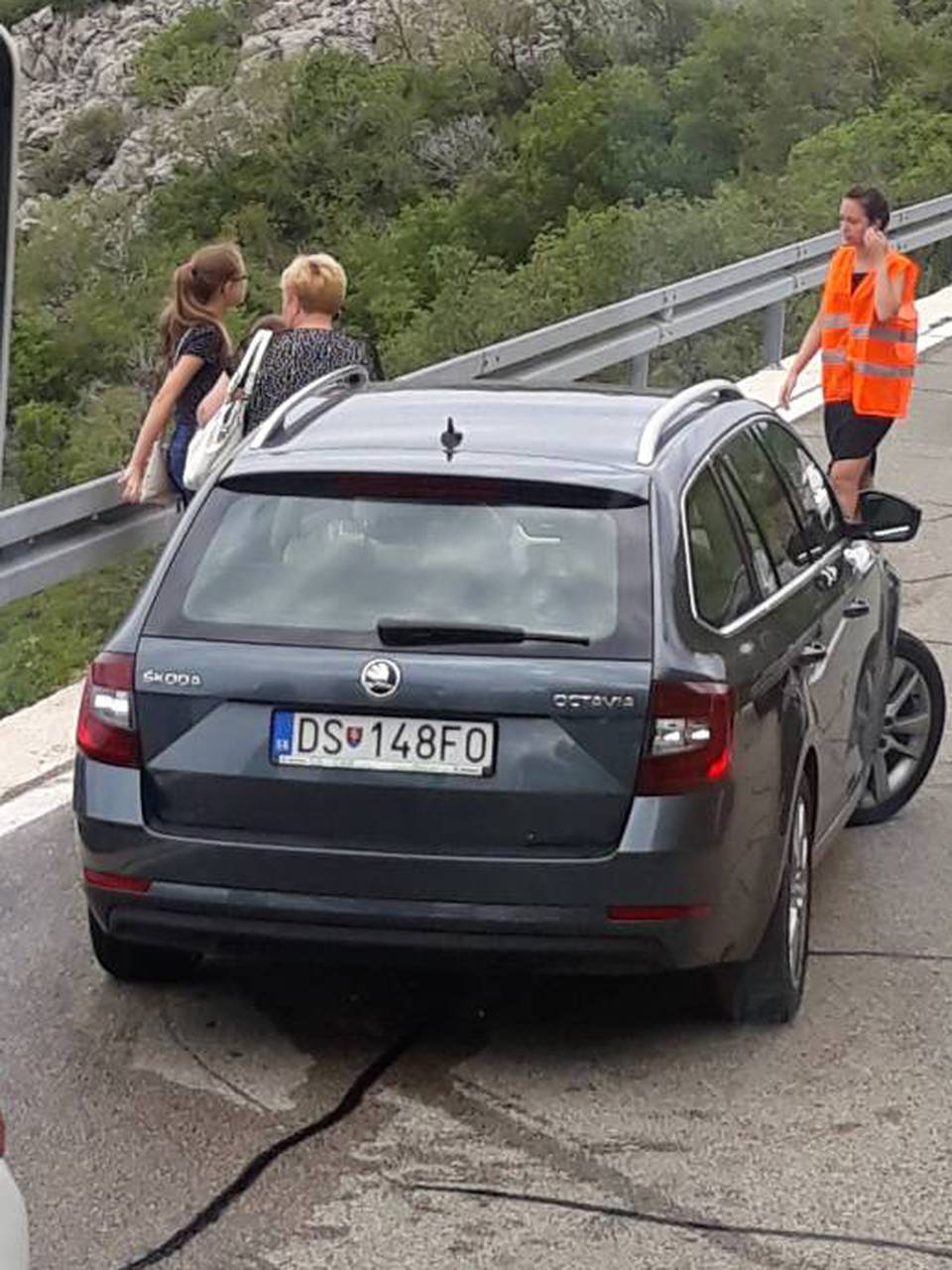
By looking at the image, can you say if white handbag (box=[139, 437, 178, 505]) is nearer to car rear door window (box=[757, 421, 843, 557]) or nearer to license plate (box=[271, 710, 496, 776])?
car rear door window (box=[757, 421, 843, 557])

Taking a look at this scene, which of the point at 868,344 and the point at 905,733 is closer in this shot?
the point at 905,733

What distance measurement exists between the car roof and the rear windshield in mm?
119

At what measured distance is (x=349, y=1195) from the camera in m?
4.80

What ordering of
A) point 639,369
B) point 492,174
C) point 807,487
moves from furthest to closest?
point 492,174 → point 639,369 → point 807,487

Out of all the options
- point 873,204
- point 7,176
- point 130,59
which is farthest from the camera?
point 130,59

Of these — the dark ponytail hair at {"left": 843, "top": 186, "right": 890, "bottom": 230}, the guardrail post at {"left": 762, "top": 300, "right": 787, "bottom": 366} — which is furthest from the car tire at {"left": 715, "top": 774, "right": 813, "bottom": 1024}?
the guardrail post at {"left": 762, "top": 300, "right": 787, "bottom": 366}

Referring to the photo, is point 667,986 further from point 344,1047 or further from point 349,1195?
point 349,1195

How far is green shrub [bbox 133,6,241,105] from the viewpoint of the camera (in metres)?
82.0

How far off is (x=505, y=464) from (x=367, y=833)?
949mm

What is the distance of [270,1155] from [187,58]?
271ft

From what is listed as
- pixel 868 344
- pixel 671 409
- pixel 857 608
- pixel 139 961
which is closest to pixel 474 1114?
pixel 139 961

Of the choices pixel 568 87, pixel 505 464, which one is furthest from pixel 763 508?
pixel 568 87

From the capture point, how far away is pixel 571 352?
1446cm

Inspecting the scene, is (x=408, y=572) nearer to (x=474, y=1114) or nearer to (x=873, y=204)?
(x=474, y=1114)
